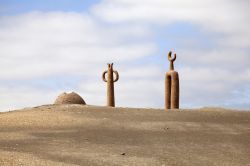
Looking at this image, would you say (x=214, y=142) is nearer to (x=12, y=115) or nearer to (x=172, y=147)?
(x=172, y=147)

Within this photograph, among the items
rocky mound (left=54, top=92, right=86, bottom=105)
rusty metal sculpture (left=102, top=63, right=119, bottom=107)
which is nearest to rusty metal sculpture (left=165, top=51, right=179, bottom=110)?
rusty metal sculpture (left=102, top=63, right=119, bottom=107)

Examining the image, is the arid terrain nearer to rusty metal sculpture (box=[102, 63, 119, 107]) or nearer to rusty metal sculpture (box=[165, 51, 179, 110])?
rusty metal sculpture (box=[165, 51, 179, 110])

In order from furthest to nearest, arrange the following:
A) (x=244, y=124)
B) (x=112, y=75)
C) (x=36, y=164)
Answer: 1. (x=112, y=75)
2. (x=244, y=124)
3. (x=36, y=164)

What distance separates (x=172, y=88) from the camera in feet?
75.3

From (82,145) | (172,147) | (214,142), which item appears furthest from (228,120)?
(82,145)

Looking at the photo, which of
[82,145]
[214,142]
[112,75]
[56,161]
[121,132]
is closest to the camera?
[56,161]

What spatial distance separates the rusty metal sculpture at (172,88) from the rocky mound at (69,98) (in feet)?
13.3

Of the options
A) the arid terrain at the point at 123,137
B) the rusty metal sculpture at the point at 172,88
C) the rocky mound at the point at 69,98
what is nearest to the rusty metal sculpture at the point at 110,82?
the rocky mound at the point at 69,98

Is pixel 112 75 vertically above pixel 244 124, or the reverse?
pixel 112 75

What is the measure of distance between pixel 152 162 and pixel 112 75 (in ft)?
46.4

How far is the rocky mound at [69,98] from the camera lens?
2272 cm

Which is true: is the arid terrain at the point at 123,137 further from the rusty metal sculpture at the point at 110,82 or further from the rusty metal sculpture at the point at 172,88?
the rusty metal sculpture at the point at 110,82

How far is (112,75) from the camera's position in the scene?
24500mm

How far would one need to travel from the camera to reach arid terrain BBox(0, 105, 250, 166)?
1067cm
